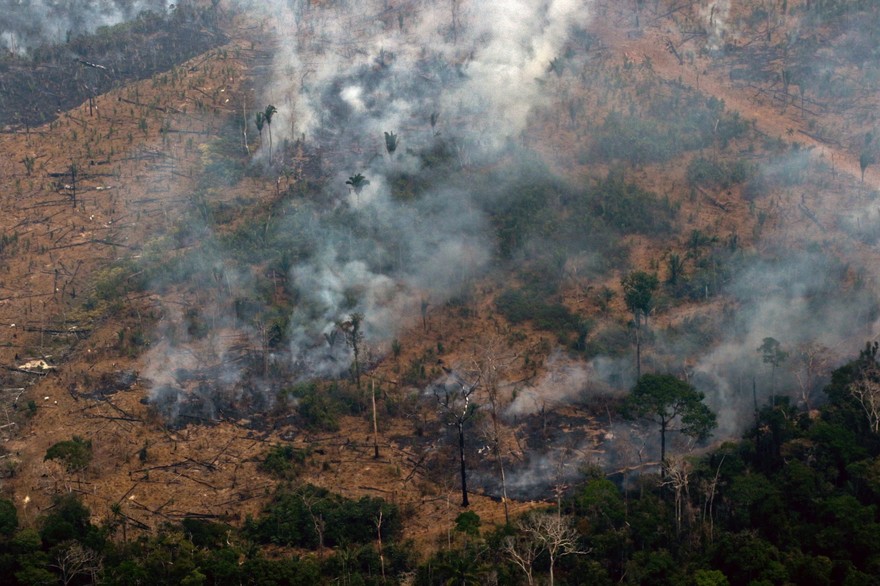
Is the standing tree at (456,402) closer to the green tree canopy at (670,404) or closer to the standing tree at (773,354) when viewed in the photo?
the green tree canopy at (670,404)

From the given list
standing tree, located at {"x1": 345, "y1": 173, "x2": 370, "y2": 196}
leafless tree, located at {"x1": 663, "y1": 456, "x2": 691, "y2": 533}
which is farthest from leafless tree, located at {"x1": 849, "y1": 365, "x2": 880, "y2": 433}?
standing tree, located at {"x1": 345, "y1": 173, "x2": 370, "y2": 196}

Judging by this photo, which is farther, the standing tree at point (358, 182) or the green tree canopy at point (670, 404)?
the standing tree at point (358, 182)

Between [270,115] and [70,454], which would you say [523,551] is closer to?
[70,454]

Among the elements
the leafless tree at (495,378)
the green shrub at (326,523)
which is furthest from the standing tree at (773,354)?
the green shrub at (326,523)

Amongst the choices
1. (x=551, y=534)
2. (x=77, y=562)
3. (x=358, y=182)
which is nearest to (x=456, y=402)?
(x=551, y=534)

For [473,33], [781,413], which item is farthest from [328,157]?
A: [781,413]

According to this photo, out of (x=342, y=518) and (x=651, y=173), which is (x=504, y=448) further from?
(x=651, y=173)
